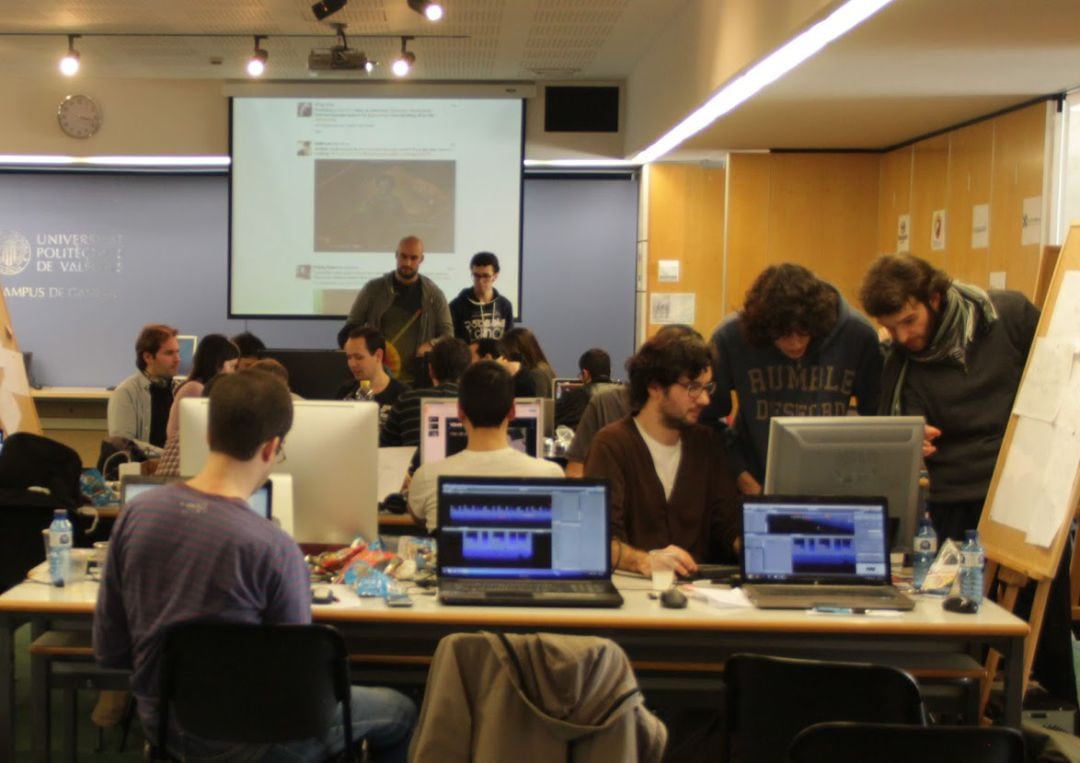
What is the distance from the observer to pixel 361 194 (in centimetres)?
974

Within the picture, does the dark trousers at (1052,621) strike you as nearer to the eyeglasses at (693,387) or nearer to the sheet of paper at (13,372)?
the eyeglasses at (693,387)

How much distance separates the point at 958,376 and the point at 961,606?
0.92 m

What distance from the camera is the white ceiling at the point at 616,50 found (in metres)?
5.00

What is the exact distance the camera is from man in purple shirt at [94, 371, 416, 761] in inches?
104

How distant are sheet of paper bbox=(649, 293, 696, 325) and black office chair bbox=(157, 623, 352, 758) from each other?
7.29 m

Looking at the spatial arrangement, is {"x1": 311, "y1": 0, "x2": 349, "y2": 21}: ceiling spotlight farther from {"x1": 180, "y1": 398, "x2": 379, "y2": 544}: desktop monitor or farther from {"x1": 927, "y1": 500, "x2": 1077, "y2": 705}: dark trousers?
{"x1": 927, "y1": 500, "x2": 1077, "y2": 705}: dark trousers

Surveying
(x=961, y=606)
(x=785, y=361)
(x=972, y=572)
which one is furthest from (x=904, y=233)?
(x=961, y=606)

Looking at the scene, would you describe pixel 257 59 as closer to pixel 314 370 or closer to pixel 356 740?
pixel 314 370

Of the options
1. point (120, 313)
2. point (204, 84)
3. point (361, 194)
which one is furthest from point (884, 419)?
point (120, 313)

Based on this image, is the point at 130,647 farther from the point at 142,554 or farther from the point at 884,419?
the point at 884,419

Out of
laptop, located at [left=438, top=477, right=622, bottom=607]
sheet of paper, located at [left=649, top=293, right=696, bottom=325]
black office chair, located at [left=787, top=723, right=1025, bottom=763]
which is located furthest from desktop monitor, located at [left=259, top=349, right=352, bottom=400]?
black office chair, located at [left=787, top=723, right=1025, bottom=763]

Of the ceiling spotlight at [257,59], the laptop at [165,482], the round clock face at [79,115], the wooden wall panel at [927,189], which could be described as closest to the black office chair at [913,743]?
the laptop at [165,482]

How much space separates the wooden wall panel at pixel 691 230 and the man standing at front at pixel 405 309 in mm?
2311

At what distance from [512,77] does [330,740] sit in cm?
774
